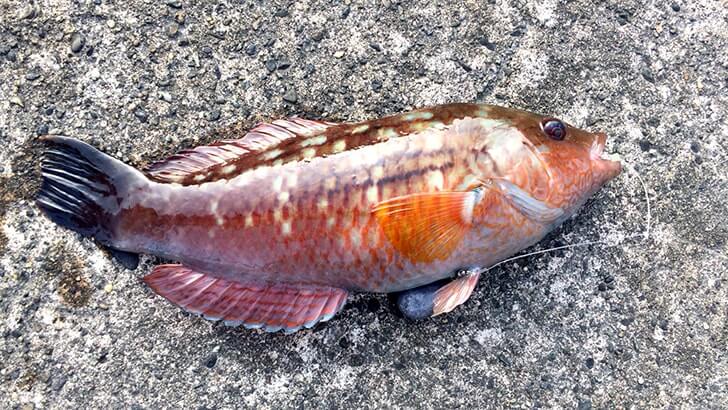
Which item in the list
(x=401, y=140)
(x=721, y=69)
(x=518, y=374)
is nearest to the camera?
(x=401, y=140)

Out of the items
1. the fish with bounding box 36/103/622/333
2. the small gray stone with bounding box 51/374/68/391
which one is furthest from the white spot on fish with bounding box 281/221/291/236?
the small gray stone with bounding box 51/374/68/391

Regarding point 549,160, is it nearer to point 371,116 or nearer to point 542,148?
point 542,148

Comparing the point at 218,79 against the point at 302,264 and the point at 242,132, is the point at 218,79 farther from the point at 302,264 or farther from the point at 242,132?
the point at 302,264

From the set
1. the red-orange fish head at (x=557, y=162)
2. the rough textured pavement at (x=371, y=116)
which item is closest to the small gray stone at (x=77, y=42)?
the rough textured pavement at (x=371, y=116)

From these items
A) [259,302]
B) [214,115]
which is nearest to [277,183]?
[259,302]

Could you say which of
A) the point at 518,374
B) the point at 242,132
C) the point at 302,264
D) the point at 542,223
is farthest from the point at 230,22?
the point at 518,374

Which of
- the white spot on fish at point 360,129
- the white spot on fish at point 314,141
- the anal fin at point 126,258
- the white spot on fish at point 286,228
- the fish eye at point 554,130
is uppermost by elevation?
the white spot on fish at point 360,129

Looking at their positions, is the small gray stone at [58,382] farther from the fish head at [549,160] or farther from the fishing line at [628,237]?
the fish head at [549,160]
